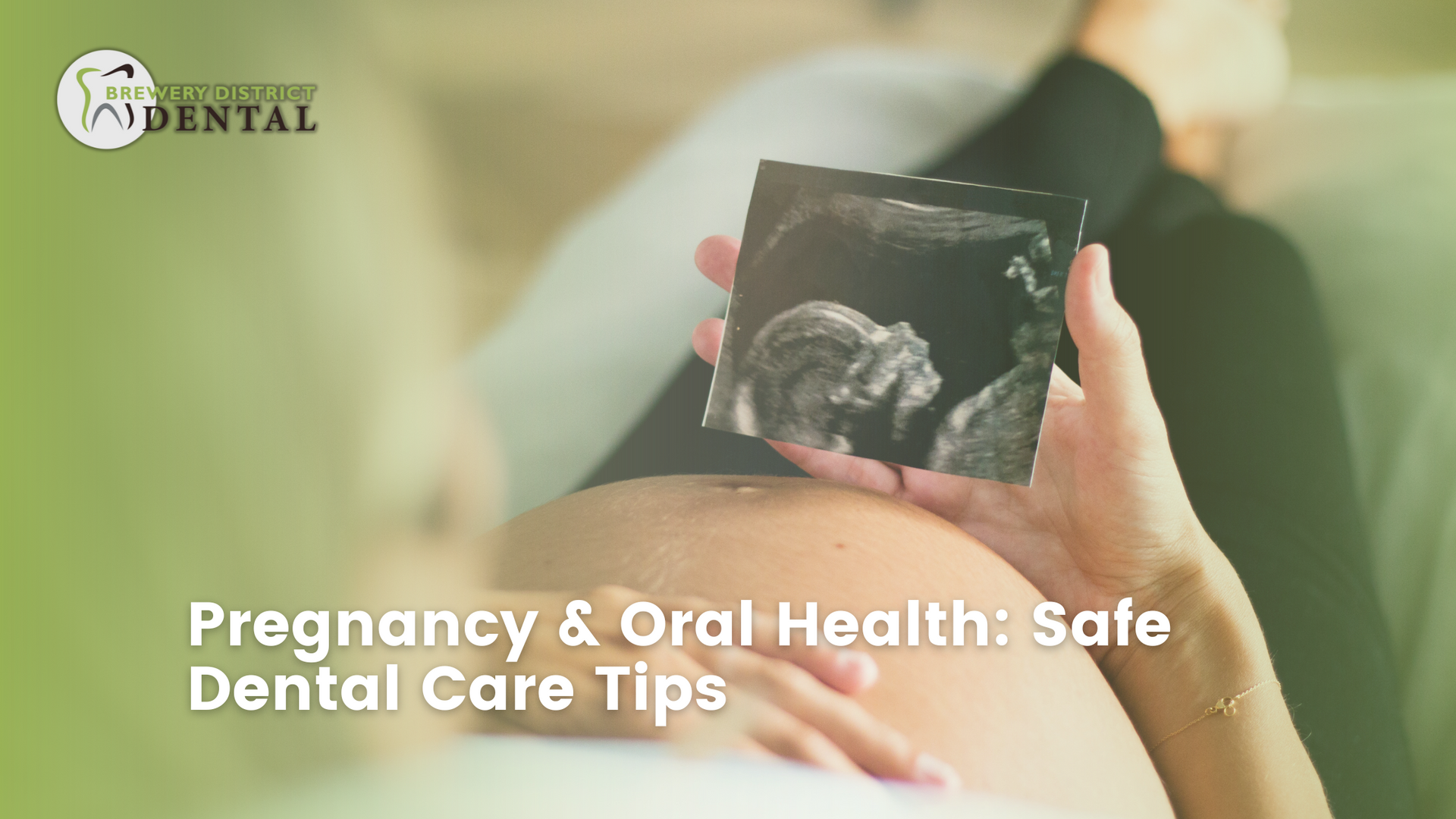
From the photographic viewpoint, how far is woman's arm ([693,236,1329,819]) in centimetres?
59

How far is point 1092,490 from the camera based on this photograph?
0.64 meters

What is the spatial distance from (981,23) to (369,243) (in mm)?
1014

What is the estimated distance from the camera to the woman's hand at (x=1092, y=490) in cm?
58

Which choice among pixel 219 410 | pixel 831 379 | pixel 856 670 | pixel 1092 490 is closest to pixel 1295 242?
pixel 1092 490

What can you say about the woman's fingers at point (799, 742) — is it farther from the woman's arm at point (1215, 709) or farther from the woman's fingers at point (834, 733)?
the woman's arm at point (1215, 709)

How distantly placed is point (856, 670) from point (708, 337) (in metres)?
0.34

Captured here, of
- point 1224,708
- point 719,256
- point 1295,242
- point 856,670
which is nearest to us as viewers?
point 856,670

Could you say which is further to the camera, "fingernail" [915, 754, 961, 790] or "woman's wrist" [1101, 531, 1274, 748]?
"woman's wrist" [1101, 531, 1274, 748]

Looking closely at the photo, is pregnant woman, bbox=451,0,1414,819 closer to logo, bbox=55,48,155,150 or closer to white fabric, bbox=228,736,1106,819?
white fabric, bbox=228,736,1106,819

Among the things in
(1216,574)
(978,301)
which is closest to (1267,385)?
(1216,574)

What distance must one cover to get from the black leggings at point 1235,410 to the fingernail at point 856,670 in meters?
0.27

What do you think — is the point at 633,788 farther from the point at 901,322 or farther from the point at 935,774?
the point at 901,322

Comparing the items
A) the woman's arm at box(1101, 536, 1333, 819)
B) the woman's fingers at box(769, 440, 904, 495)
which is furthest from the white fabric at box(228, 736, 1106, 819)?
the woman's fingers at box(769, 440, 904, 495)

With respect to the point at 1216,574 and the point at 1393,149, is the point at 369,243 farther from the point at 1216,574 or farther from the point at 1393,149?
the point at 1393,149
